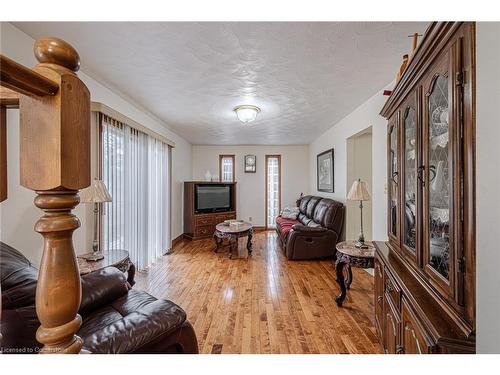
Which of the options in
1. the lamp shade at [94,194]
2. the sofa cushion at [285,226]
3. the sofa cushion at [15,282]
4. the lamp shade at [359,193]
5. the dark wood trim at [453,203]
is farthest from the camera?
the sofa cushion at [285,226]

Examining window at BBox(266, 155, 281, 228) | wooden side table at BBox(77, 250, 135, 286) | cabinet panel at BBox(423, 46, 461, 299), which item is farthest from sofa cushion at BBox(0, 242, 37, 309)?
window at BBox(266, 155, 281, 228)

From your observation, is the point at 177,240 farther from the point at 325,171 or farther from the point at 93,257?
the point at 325,171

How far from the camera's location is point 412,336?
1.06 m

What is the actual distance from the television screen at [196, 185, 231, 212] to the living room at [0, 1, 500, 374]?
2.81 feet

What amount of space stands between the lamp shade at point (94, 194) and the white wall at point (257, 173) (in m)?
4.36

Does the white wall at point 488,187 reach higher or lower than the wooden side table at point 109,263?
higher

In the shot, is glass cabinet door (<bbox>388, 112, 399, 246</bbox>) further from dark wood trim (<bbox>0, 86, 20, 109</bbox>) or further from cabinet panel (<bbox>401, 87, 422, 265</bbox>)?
dark wood trim (<bbox>0, 86, 20, 109</bbox>)

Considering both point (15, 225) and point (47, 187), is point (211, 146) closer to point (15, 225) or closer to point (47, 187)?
point (15, 225)

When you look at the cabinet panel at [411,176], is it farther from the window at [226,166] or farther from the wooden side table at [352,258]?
the window at [226,166]

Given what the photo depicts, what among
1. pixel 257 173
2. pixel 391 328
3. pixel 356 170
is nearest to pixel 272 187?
pixel 257 173

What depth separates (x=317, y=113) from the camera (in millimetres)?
3576

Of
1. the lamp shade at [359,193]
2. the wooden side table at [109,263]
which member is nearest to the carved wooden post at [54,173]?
the wooden side table at [109,263]

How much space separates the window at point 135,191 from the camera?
2754mm
